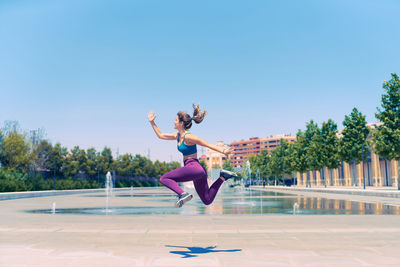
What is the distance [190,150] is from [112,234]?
587cm

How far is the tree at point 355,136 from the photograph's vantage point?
5381 centimetres

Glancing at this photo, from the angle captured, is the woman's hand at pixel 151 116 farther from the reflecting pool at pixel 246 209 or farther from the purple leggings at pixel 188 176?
the reflecting pool at pixel 246 209

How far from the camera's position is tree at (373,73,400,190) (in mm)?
41125

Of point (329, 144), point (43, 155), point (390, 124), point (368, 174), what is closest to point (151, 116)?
point (390, 124)

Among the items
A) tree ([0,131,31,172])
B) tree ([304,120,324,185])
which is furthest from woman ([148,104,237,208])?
tree ([304,120,324,185])

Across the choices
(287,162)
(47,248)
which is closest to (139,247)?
(47,248)

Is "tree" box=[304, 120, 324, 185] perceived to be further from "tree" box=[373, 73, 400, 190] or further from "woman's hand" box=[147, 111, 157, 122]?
"woman's hand" box=[147, 111, 157, 122]

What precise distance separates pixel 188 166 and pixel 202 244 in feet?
12.0

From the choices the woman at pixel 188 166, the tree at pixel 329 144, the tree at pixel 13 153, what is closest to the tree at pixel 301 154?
the tree at pixel 329 144

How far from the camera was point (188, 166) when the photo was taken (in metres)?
6.59

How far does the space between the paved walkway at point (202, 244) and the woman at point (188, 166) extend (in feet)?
4.79

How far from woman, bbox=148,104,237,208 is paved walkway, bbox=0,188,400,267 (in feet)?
4.79

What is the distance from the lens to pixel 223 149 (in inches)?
246

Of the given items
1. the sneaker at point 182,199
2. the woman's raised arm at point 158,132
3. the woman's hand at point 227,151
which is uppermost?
the woman's raised arm at point 158,132
